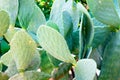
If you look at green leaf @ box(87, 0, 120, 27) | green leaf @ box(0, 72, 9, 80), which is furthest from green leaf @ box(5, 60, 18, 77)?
green leaf @ box(87, 0, 120, 27)

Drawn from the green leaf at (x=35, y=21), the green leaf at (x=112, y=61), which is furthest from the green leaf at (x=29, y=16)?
the green leaf at (x=112, y=61)

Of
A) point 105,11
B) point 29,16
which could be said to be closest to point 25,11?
point 29,16

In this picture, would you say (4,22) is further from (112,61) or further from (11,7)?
(112,61)

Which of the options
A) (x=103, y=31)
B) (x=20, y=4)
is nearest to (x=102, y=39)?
(x=103, y=31)

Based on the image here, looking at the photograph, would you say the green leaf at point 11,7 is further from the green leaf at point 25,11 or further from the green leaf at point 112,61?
the green leaf at point 112,61

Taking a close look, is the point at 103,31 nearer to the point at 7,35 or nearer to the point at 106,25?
the point at 106,25

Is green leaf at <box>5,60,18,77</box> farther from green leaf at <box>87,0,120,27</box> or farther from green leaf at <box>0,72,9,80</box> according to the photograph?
green leaf at <box>87,0,120,27</box>
